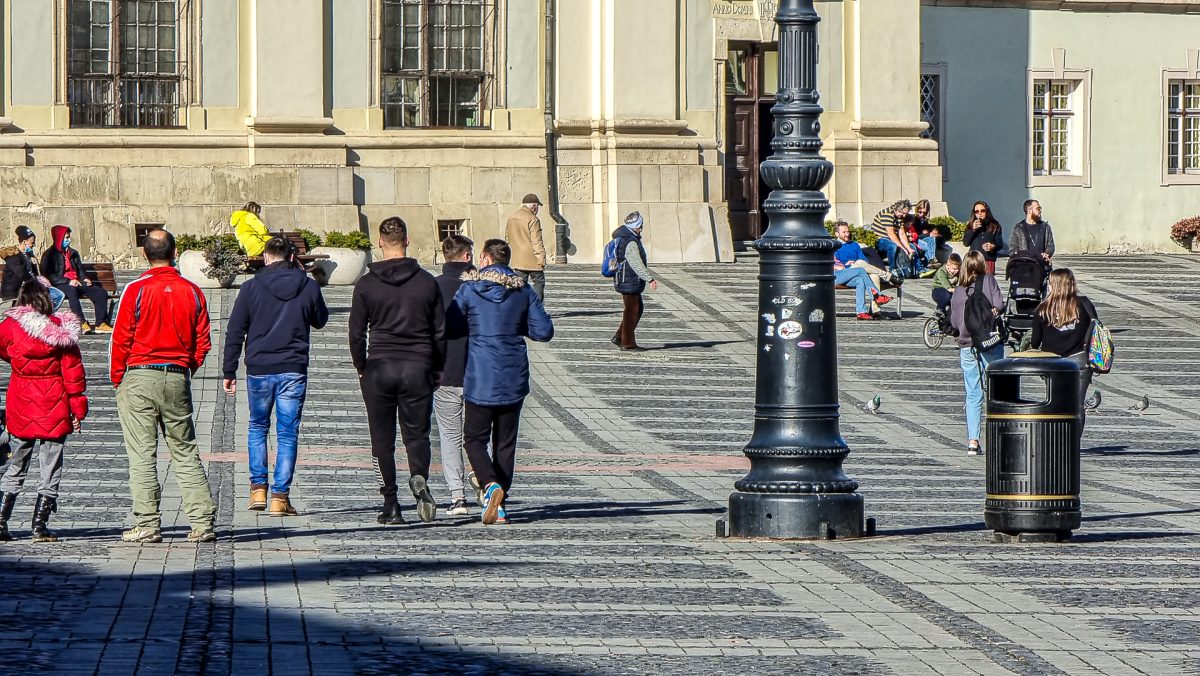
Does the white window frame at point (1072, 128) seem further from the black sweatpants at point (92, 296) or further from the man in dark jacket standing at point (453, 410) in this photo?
the man in dark jacket standing at point (453, 410)

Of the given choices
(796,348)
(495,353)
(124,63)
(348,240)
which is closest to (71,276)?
(348,240)

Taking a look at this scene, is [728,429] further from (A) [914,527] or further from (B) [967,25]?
(B) [967,25]

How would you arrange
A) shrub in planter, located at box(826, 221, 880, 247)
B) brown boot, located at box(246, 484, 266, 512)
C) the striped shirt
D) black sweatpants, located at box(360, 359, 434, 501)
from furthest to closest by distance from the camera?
shrub in planter, located at box(826, 221, 880, 247), the striped shirt, brown boot, located at box(246, 484, 266, 512), black sweatpants, located at box(360, 359, 434, 501)

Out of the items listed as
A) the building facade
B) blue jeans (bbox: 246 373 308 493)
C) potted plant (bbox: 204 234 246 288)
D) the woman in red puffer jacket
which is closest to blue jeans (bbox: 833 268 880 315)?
the building facade

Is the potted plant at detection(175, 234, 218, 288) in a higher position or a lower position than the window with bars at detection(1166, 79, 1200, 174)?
lower

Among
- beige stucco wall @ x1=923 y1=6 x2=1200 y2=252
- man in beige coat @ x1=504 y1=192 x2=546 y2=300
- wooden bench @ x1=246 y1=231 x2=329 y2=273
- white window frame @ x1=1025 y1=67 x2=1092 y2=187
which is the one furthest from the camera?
white window frame @ x1=1025 y1=67 x2=1092 y2=187

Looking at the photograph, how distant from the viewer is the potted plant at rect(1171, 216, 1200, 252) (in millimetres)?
36469

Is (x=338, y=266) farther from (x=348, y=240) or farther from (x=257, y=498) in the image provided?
(x=257, y=498)

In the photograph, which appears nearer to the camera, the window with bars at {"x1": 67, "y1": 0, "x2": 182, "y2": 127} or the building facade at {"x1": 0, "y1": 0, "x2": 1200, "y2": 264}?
the building facade at {"x1": 0, "y1": 0, "x2": 1200, "y2": 264}

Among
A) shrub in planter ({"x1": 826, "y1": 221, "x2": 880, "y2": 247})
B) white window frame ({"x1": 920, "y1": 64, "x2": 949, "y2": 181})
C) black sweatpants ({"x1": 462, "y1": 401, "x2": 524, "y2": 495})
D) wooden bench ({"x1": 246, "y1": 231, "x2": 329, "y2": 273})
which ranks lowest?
black sweatpants ({"x1": 462, "y1": 401, "x2": 524, "y2": 495})

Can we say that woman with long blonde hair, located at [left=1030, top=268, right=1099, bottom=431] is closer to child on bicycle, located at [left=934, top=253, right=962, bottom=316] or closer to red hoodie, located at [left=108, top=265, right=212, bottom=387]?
child on bicycle, located at [left=934, top=253, right=962, bottom=316]

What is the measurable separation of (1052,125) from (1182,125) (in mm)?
2521

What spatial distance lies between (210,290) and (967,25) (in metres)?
15.2

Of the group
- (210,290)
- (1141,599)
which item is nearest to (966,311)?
(1141,599)
